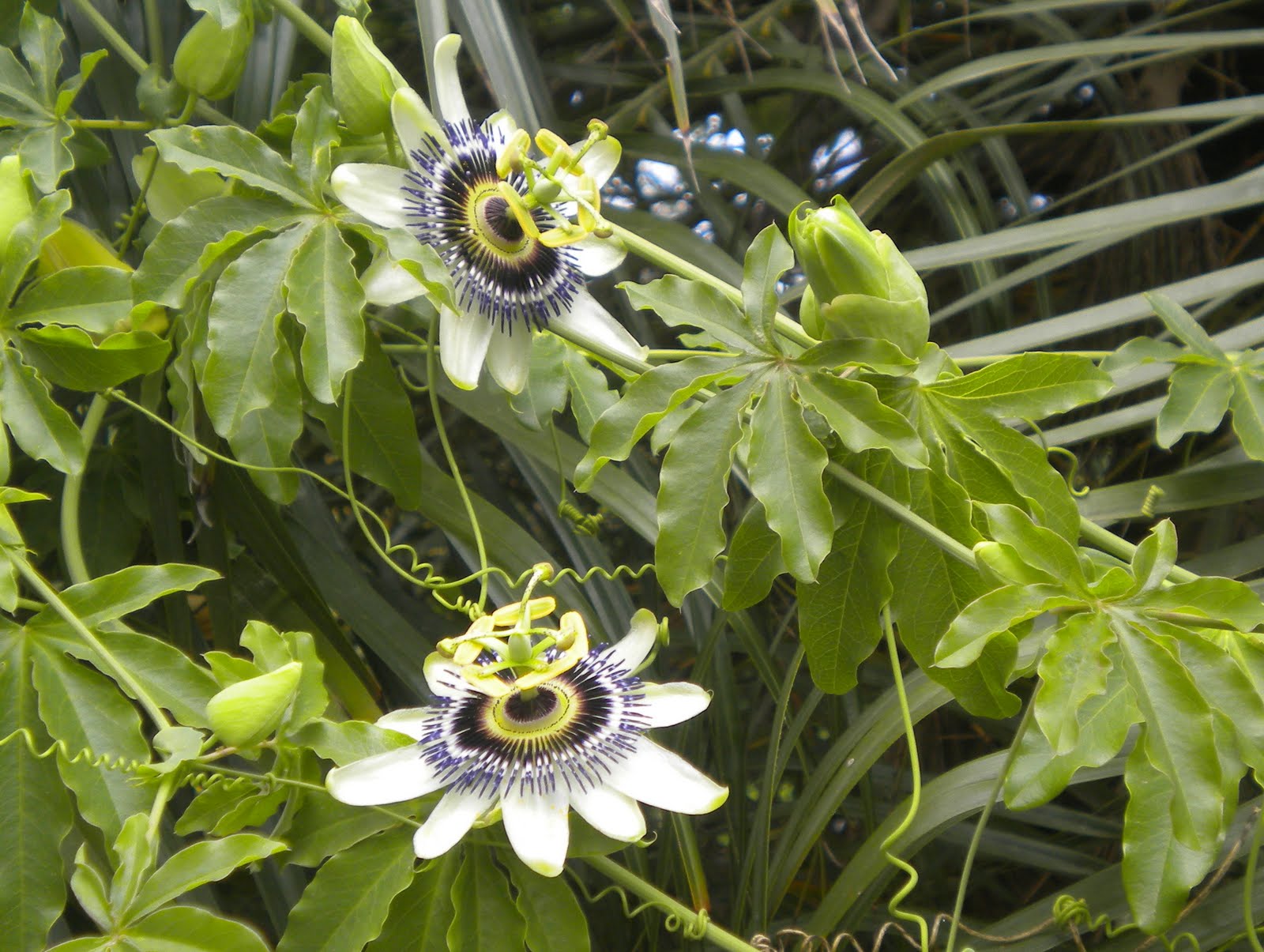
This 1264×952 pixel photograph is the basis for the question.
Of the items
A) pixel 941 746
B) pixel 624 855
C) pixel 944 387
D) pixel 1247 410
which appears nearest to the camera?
pixel 944 387

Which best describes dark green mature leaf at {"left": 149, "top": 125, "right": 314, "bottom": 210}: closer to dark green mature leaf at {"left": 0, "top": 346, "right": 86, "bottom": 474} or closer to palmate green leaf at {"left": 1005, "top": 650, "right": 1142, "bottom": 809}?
dark green mature leaf at {"left": 0, "top": 346, "right": 86, "bottom": 474}

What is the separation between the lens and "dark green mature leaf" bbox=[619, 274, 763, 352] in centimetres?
70

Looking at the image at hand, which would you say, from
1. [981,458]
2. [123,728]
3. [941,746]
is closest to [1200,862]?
[981,458]

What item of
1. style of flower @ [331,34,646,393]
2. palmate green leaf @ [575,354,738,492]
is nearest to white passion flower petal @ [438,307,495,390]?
style of flower @ [331,34,646,393]

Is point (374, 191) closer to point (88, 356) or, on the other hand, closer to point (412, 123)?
point (412, 123)

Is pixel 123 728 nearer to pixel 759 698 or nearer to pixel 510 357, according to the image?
pixel 510 357

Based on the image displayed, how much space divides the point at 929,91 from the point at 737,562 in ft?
2.50

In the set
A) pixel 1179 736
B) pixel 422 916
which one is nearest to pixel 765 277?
pixel 1179 736

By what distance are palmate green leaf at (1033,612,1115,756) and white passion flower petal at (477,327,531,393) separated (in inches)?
14.9

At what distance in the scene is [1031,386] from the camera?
0.73m

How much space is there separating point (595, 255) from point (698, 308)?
110 mm

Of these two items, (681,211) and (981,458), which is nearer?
(981,458)

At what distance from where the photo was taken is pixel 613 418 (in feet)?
2.23

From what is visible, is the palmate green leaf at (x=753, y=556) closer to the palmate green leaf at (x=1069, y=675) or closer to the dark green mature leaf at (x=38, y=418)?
the palmate green leaf at (x=1069, y=675)
